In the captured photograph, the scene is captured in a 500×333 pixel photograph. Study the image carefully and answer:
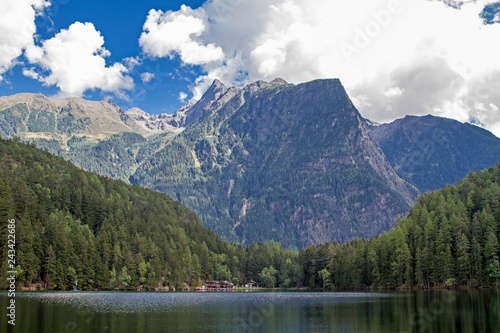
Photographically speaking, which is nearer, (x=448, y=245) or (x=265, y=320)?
(x=265, y=320)

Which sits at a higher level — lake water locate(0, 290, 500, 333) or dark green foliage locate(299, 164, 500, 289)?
dark green foliage locate(299, 164, 500, 289)

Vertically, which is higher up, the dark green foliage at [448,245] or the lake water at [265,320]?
the dark green foliage at [448,245]

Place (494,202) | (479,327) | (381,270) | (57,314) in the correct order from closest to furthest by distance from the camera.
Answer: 1. (479,327)
2. (57,314)
3. (494,202)
4. (381,270)

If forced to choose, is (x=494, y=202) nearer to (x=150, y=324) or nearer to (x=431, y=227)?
(x=431, y=227)

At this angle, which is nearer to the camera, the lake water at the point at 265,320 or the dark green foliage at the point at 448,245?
the lake water at the point at 265,320

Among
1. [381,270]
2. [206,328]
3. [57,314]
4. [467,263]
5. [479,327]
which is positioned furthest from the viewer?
[381,270]

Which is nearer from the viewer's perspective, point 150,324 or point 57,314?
point 150,324

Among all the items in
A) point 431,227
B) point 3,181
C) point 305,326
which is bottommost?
point 305,326

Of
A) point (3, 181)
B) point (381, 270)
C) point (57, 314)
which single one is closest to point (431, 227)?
point (381, 270)

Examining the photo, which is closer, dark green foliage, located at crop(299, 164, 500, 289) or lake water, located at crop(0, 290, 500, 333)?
lake water, located at crop(0, 290, 500, 333)

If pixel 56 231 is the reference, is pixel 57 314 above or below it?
below

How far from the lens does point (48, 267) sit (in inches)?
6329

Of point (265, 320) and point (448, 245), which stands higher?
point (448, 245)

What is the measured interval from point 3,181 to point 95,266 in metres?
45.6
